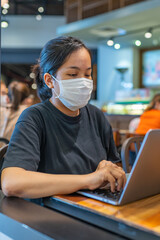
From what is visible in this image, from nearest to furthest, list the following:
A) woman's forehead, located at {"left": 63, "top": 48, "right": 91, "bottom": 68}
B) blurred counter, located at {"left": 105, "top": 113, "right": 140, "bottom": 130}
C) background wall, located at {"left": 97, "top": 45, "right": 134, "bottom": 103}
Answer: woman's forehead, located at {"left": 63, "top": 48, "right": 91, "bottom": 68}, blurred counter, located at {"left": 105, "top": 113, "right": 140, "bottom": 130}, background wall, located at {"left": 97, "top": 45, "right": 134, "bottom": 103}

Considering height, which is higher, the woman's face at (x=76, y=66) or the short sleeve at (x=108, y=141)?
the woman's face at (x=76, y=66)

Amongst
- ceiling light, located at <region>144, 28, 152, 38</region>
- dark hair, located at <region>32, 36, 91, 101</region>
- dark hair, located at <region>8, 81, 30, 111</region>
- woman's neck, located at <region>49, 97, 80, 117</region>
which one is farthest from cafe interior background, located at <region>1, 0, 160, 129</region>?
woman's neck, located at <region>49, 97, 80, 117</region>

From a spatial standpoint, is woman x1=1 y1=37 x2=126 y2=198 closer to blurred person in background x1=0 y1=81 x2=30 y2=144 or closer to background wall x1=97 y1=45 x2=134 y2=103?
blurred person in background x1=0 y1=81 x2=30 y2=144

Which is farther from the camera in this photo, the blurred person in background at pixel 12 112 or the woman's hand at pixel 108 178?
the blurred person in background at pixel 12 112

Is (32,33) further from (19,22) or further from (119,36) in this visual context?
(119,36)

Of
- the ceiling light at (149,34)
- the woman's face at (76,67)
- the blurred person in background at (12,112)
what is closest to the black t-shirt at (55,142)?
the woman's face at (76,67)

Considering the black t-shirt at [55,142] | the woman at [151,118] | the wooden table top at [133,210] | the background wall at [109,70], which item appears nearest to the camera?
the wooden table top at [133,210]

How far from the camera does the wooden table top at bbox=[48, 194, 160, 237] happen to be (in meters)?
0.72

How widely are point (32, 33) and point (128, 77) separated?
3635 millimetres

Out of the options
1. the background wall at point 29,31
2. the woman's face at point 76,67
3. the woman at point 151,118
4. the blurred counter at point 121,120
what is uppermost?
the background wall at point 29,31

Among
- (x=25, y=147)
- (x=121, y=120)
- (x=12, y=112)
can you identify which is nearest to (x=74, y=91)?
(x=25, y=147)

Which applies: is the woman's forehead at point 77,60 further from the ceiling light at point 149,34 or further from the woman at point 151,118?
the ceiling light at point 149,34

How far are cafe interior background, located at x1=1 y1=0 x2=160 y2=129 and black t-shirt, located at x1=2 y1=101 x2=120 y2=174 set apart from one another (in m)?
4.33

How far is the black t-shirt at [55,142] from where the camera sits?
1.12m
